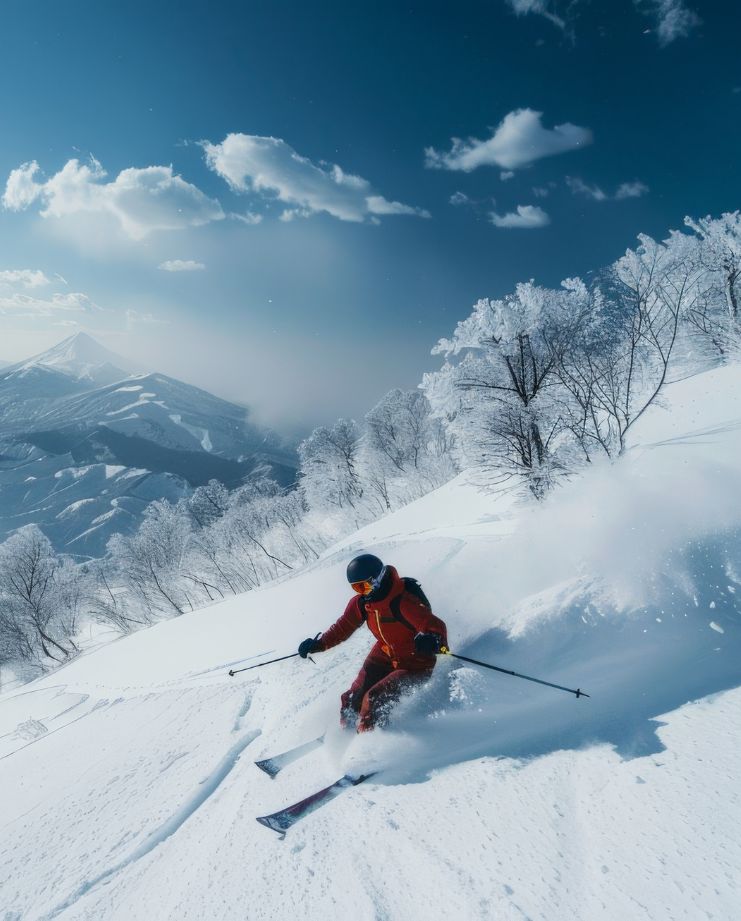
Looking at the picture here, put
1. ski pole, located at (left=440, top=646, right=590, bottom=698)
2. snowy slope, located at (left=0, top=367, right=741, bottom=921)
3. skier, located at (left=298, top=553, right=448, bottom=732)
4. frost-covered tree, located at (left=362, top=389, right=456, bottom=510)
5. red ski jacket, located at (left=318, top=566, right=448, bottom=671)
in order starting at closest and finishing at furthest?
snowy slope, located at (left=0, top=367, right=741, bottom=921) → ski pole, located at (left=440, top=646, right=590, bottom=698) → skier, located at (left=298, top=553, right=448, bottom=732) → red ski jacket, located at (left=318, top=566, right=448, bottom=671) → frost-covered tree, located at (left=362, top=389, right=456, bottom=510)

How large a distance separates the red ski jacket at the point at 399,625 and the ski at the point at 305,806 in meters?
1.31

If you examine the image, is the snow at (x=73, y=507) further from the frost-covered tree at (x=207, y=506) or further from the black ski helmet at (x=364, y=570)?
the black ski helmet at (x=364, y=570)

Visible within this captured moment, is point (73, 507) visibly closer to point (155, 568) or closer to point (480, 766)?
point (155, 568)

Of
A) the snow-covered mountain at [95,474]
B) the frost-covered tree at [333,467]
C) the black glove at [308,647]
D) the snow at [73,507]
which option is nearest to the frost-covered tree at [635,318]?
the black glove at [308,647]

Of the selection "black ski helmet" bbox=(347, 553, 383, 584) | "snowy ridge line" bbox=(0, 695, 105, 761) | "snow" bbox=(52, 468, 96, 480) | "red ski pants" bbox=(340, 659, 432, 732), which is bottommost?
"snowy ridge line" bbox=(0, 695, 105, 761)

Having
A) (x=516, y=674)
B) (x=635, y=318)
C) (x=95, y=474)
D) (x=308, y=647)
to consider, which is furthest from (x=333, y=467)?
(x=95, y=474)

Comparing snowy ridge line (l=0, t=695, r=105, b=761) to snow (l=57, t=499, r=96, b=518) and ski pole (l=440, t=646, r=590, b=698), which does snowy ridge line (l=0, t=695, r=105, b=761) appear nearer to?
ski pole (l=440, t=646, r=590, b=698)

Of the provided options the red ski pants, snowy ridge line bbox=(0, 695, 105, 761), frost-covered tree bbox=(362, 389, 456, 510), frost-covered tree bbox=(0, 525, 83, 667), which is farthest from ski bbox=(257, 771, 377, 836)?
frost-covered tree bbox=(362, 389, 456, 510)

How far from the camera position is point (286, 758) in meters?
4.06

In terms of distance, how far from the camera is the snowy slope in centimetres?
221

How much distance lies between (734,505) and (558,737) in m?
4.72

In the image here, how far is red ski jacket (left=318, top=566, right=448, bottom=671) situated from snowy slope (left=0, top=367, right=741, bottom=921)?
39 cm

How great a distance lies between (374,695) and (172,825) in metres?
2.04

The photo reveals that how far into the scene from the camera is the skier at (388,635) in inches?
173
